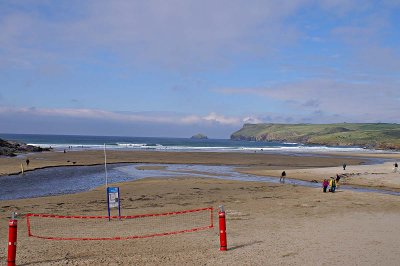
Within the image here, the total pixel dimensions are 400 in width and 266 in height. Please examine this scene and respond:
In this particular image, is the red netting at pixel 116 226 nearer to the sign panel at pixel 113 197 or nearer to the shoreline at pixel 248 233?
the shoreline at pixel 248 233

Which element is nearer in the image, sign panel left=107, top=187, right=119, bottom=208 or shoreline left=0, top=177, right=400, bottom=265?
shoreline left=0, top=177, right=400, bottom=265

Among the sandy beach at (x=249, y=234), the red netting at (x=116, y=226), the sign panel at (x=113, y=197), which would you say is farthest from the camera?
the sign panel at (x=113, y=197)

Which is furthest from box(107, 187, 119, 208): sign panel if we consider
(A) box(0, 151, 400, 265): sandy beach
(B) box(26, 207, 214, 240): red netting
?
(A) box(0, 151, 400, 265): sandy beach

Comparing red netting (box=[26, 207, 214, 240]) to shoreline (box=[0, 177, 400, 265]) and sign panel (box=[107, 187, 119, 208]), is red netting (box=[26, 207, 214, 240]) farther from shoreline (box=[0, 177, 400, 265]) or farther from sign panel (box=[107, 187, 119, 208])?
sign panel (box=[107, 187, 119, 208])

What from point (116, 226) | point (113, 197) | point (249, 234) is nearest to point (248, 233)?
point (249, 234)

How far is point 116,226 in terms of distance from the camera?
1491 centimetres

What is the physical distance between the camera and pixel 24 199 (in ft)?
76.4

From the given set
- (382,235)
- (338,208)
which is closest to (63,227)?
(382,235)

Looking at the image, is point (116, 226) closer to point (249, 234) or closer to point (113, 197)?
point (113, 197)

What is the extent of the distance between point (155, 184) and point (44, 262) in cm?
2174

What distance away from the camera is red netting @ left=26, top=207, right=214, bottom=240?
1316cm

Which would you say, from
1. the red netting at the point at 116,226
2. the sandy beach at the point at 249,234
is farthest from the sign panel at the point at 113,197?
the sandy beach at the point at 249,234

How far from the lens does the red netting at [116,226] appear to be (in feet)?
43.2

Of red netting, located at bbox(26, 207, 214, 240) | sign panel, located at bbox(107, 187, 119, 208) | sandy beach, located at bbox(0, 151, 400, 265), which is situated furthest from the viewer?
sign panel, located at bbox(107, 187, 119, 208)
